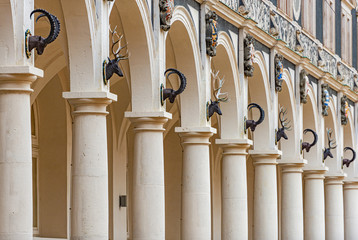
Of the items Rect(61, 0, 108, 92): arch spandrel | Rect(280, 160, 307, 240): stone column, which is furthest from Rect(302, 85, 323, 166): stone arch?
Rect(61, 0, 108, 92): arch spandrel

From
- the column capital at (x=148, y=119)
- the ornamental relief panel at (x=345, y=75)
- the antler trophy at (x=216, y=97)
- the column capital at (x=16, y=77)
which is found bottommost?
the column capital at (x=148, y=119)

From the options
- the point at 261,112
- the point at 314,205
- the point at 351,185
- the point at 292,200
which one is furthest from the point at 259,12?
the point at 351,185

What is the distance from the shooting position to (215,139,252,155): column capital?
92.9ft

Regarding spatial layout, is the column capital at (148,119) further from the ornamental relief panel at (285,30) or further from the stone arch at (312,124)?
the stone arch at (312,124)

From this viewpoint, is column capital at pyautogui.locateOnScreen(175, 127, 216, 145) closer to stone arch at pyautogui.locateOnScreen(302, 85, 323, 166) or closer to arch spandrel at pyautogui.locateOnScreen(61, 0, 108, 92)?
arch spandrel at pyautogui.locateOnScreen(61, 0, 108, 92)

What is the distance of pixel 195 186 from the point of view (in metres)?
25.4

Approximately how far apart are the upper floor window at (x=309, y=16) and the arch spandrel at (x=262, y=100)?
21.4ft

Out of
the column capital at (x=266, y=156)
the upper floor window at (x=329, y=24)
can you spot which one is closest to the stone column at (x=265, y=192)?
the column capital at (x=266, y=156)

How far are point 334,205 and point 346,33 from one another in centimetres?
858

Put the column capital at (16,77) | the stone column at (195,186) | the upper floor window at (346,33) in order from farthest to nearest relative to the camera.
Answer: the upper floor window at (346,33)
the stone column at (195,186)
the column capital at (16,77)

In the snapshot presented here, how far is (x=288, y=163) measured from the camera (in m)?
34.3

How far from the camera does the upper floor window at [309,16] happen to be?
1473 inches

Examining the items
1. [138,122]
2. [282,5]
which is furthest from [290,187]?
[138,122]

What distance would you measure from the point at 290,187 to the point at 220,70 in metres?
7.36
